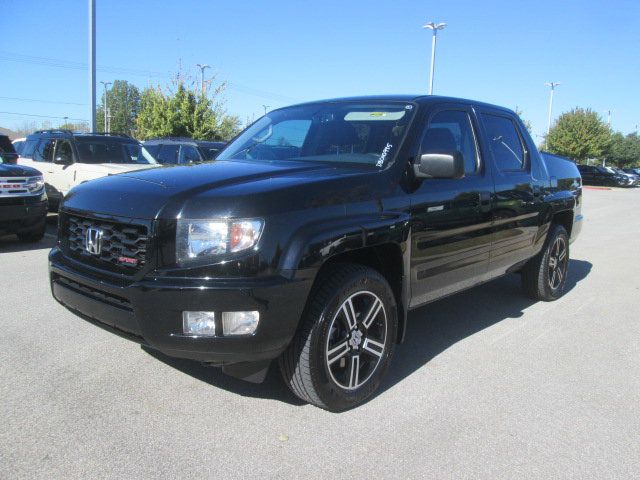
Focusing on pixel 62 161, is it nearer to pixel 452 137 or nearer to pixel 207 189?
pixel 452 137

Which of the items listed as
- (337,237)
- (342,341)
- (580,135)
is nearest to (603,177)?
(580,135)

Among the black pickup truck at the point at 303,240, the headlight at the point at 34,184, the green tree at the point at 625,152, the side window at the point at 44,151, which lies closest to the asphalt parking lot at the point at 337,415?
the black pickup truck at the point at 303,240

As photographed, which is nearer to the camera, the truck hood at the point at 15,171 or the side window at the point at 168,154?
the truck hood at the point at 15,171

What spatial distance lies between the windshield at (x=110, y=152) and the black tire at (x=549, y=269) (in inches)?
300

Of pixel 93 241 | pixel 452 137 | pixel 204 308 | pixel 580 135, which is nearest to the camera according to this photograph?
pixel 204 308

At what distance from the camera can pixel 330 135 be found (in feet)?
13.2

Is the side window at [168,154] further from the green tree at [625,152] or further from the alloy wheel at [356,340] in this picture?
A: the green tree at [625,152]

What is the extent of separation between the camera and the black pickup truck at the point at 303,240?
271cm

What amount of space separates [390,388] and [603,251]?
744 centimetres

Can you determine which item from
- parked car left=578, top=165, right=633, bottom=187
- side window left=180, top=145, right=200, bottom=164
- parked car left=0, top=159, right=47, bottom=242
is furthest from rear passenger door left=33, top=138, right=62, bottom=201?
parked car left=578, top=165, right=633, bottom=187

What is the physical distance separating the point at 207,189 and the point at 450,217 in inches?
70.7

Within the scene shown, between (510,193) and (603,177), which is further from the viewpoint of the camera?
(603,177)

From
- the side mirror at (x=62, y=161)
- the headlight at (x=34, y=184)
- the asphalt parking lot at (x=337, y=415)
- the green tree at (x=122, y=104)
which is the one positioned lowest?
the asphalt parking lot at (x=337, y=415)

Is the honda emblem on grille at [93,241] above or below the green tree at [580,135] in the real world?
below
